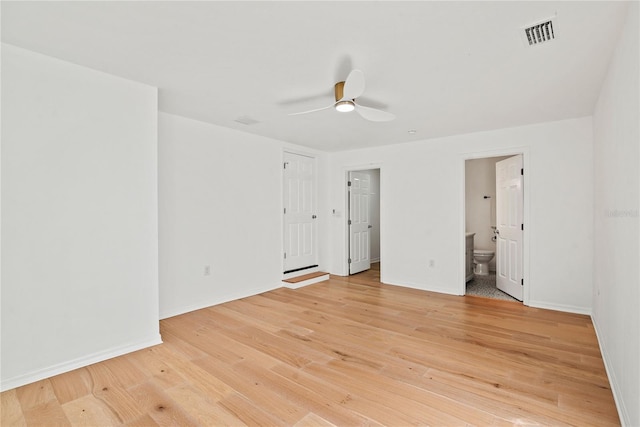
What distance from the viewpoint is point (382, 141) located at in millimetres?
5156

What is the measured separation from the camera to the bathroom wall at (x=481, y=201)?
6.32m

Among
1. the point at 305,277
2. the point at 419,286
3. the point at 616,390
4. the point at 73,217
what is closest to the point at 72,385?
the point at 73,217

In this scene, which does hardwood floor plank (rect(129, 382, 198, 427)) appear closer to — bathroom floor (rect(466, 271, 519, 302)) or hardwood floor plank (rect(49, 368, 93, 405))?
hardwood floor plank (rect(49, 368, 93, 405))

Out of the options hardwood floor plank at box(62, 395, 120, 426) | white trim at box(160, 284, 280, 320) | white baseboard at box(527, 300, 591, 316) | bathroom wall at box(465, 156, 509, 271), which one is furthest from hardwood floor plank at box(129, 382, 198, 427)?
bathroom wall at box(465, 156, 509, 271)

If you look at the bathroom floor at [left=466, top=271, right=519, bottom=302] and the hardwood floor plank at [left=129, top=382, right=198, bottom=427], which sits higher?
the bathroom floor at [left=466, top=271, right=519, bottom=302]

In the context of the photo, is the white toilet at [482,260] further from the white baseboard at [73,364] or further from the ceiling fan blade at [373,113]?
the white baseboard at [73,364]

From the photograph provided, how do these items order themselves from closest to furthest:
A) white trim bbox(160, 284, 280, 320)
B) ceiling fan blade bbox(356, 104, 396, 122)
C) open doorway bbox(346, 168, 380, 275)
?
ceiling fan blade bbox(356, 104, 396, 122) < white trim bbox(160, 284, 280, 320) < open doorway bbox(346, 168, 380, 275)

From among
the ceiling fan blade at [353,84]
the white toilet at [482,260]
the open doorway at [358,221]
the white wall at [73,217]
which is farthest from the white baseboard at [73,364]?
the white toilet at [482,260]

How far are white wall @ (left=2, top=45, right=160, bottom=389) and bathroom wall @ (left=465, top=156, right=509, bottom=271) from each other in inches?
233

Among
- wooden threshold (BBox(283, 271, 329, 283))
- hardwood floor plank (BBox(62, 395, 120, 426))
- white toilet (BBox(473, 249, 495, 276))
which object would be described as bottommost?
hardwood floor plank (BBox(62, 395, 120, 426))

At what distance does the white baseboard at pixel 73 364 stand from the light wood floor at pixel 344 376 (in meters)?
0.06

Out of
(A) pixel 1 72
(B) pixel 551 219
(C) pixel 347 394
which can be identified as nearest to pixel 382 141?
(B) pixel 551 219

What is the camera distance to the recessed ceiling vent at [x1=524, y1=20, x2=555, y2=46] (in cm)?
194

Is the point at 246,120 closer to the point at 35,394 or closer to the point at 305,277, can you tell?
the point at 305,277
